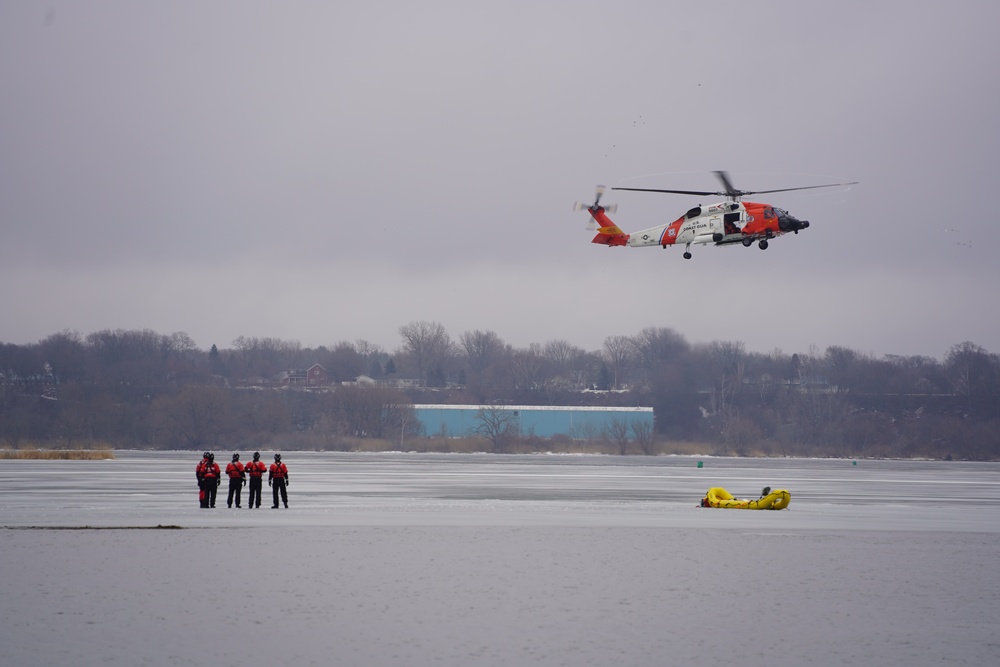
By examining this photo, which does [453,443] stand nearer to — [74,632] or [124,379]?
[124,379]

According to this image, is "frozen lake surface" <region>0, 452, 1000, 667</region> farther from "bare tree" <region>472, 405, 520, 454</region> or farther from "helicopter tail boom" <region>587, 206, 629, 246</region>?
"bare tree" <region>472, 405, 520, 454</region>

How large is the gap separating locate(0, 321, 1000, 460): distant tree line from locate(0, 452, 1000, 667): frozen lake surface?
243 ft

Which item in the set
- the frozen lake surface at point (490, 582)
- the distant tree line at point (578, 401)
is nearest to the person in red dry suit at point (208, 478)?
the frozen lake surface at point (490, 582)

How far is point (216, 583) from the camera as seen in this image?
2239cm

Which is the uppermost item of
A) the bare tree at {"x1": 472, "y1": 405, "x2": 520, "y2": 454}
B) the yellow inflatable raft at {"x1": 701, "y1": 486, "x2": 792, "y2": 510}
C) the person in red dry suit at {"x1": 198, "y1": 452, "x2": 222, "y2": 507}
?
the bare tree at {"x1": 472, "y1": 405, "x2": 520, "y2": 454}

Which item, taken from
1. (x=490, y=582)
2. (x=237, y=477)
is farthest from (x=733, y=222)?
(x=490, y=582)

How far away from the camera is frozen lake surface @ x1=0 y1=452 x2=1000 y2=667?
17.5 m

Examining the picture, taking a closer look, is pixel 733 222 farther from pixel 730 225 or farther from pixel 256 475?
pixel 256 475

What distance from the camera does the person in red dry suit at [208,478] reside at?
3309 cm

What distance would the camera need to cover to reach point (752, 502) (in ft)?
125

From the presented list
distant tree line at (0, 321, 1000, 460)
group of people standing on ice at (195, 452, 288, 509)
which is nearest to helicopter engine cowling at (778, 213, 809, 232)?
group of people standing on ice at (195, 452, 288, 509)

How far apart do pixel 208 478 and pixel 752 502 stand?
16.5 m

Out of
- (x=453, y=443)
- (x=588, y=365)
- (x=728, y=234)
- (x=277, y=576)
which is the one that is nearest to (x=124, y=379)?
(x=453, y=443)

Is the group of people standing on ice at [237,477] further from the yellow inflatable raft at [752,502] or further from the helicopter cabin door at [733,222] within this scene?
the helicopter cabin door at [733,222]
